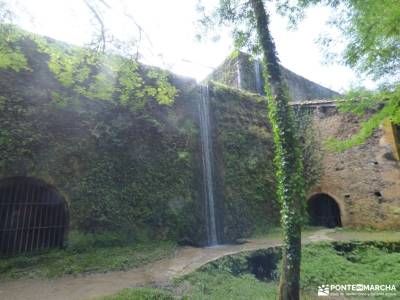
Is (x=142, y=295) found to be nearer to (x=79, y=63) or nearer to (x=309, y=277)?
(x=309, y=277)

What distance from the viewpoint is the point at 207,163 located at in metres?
9.77

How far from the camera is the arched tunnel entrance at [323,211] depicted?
37.3ft

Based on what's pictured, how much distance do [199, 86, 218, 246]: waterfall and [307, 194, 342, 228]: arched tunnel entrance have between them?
497 centimetres

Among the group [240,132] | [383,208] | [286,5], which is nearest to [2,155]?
[286,5]

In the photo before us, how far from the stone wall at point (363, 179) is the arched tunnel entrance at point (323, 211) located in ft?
1.88

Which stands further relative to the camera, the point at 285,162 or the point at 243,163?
the point at 243,163

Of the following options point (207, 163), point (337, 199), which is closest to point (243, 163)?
point (207, 163)

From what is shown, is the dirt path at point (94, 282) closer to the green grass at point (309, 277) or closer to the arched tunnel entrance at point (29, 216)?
the green grass at point (309, 277)

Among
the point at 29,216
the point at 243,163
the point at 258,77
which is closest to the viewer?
the point at 29,216

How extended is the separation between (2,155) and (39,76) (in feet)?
7.72

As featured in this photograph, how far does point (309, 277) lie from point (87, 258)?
499 centimetres

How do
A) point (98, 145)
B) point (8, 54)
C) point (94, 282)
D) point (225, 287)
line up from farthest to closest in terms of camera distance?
point (98, 145) → point (225, 287) → point (94, 282) → point (8, 54)

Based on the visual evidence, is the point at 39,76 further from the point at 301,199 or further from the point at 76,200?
the point at 301,199

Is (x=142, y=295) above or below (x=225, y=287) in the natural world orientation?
above
